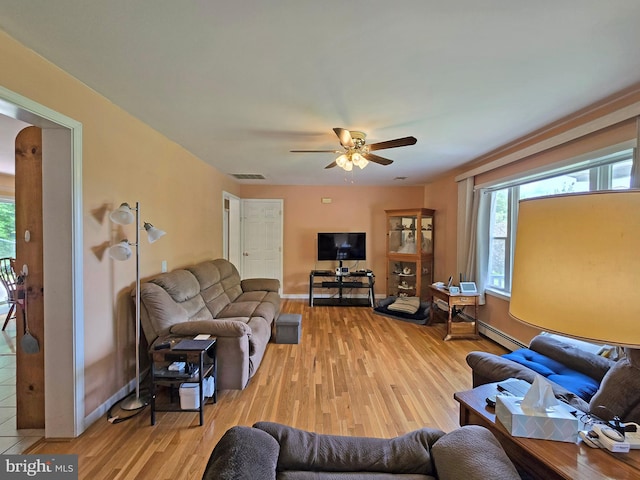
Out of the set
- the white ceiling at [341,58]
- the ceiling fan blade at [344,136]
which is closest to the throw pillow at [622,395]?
the white ceiling at [341,58]

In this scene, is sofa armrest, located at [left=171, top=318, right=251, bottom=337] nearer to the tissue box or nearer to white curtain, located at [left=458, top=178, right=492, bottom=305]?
the tissue box

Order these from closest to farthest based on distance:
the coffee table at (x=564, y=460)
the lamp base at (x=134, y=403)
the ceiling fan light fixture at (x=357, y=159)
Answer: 1. the coffee table at (x=564, y=460)
2. the lamp base at (x=134, y=403)
3. the ceiling fan light fixture at (x=357, y=159)

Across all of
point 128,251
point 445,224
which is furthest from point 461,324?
point 128,251

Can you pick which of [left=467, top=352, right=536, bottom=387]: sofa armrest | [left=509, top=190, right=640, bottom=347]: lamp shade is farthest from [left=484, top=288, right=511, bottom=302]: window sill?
[left=509, top=190, right=640, bottom=347]: lamp shade

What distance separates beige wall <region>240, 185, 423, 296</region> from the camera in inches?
240

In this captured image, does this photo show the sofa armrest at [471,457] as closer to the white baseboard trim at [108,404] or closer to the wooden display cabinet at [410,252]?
the white baseboard trim at [108,404]

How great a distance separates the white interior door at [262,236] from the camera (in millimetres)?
6074

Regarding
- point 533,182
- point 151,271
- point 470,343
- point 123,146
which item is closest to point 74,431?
point 151,271

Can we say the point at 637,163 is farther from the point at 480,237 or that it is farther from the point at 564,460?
the point at 564,460

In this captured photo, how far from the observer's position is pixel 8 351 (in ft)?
11.0

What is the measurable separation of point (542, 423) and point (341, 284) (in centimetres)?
460

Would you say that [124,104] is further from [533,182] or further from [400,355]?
[533,182]

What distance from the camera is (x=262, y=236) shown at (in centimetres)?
610

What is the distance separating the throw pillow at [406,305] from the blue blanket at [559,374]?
2344 mm
